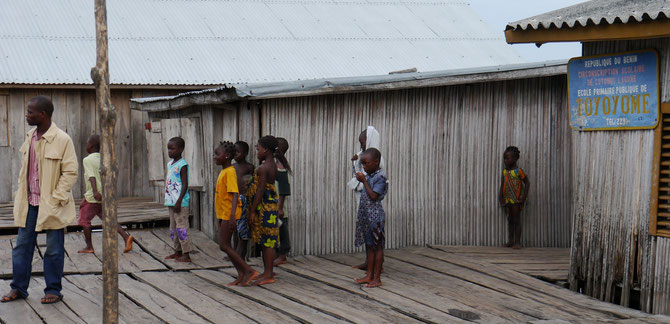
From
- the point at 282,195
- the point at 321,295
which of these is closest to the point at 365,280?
the point at 321,295

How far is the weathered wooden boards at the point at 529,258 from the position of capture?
8.59 metres

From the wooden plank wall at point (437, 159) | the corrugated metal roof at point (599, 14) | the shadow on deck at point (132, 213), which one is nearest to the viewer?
the corrugated metal roof at point (599, 14)

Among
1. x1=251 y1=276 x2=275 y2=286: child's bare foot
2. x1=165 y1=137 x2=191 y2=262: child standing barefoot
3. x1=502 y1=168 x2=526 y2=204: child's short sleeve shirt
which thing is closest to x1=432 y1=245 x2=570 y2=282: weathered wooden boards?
x1=502 y1=168 x2=526 y2=204: child's short sleeve shirt

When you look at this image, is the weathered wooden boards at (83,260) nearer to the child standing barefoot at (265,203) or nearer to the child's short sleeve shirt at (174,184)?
the child's short sleeve shirt at (174,184)

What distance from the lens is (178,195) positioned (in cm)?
902

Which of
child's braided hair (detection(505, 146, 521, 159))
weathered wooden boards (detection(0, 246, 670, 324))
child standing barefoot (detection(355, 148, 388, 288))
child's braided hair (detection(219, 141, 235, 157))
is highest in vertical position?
child's braided hair (detection(219, 141, 235, 157))

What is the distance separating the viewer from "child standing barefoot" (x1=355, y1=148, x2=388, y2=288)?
7758 mm

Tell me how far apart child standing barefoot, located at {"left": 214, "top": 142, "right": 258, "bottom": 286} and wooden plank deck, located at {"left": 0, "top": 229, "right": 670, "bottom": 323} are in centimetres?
19

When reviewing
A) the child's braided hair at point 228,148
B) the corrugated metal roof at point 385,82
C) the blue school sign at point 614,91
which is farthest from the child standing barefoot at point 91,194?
the blue school sign at point 614,91

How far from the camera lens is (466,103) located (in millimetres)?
10086

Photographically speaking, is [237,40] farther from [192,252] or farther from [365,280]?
[365,280]

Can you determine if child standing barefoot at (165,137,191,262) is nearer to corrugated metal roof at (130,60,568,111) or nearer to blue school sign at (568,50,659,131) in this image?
corrugated metal roof at (130,60,568,111)

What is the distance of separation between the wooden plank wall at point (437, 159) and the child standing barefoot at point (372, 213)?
1663 millimetres

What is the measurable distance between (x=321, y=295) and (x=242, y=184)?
56.4 inches
